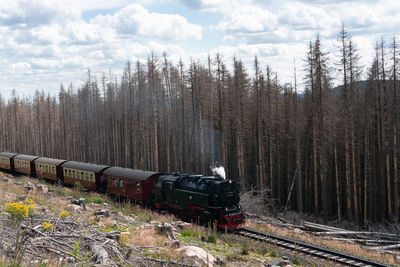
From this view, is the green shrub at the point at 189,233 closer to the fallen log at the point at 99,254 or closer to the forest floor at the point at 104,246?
the forest floor at the point at 104,246

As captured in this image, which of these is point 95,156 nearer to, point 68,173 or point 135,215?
point 68,173

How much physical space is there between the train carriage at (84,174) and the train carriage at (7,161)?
14.2 metres

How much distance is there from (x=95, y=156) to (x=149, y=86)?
23.9 metres

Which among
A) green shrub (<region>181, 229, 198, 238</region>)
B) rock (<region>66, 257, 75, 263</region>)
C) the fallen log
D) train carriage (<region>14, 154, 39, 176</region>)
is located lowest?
green shrub (<region>181, 229, 198, 238</region>)

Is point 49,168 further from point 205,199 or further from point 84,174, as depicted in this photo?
point 205,199

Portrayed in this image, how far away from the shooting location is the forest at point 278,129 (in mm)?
27000

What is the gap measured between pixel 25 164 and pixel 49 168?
20.1 feet

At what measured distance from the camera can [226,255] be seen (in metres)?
11.9

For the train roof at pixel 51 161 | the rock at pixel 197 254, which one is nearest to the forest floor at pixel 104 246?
the rock at pixel 197 254

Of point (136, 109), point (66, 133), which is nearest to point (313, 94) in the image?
point (136, 109)

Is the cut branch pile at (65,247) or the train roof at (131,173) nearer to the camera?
the cut branch pile at (65,247)

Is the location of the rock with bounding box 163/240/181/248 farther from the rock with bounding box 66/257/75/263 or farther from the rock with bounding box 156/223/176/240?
the rock with bounding box 66/257/75/263

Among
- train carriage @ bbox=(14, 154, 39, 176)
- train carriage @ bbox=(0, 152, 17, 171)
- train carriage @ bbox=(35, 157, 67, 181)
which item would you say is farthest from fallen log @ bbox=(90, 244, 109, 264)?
train carriage @ bbox=(0, 152, 17, 171)

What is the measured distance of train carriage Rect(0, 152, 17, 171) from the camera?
4073 cm
